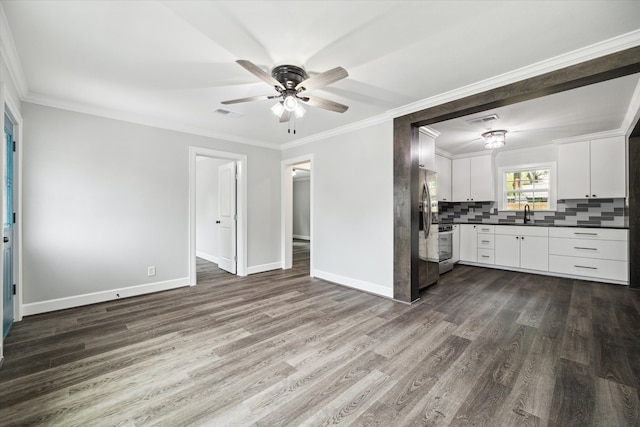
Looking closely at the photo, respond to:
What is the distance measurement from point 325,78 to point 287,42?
0.39 meters

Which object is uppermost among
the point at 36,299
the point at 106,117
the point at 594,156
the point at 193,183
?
the point at 106,117

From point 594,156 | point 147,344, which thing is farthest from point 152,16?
point 594,156

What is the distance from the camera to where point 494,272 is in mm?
5254

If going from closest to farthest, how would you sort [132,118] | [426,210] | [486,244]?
[132,118] → [426,210] → [486,244]

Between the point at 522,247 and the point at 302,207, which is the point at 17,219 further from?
the point at 302,207

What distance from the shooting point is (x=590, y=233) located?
4.52 m

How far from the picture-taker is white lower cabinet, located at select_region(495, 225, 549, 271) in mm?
4965

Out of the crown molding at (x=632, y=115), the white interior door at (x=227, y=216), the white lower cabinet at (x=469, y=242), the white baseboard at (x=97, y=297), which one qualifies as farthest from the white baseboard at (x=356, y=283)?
the crown molding at (x=632, y=115)

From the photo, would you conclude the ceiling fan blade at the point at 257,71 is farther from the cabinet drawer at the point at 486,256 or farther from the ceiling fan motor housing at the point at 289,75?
the cabinet drawer at the point at 486,256

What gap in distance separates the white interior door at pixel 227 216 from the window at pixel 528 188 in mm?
5745

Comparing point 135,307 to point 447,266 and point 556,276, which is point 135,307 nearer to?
point 447,266

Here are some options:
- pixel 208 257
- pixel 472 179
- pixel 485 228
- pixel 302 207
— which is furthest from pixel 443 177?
pixel 302 207

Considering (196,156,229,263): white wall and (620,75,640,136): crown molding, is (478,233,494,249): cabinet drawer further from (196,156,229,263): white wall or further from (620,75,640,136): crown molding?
(196,156,229,263): white wall

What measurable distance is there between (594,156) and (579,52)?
3600mm
